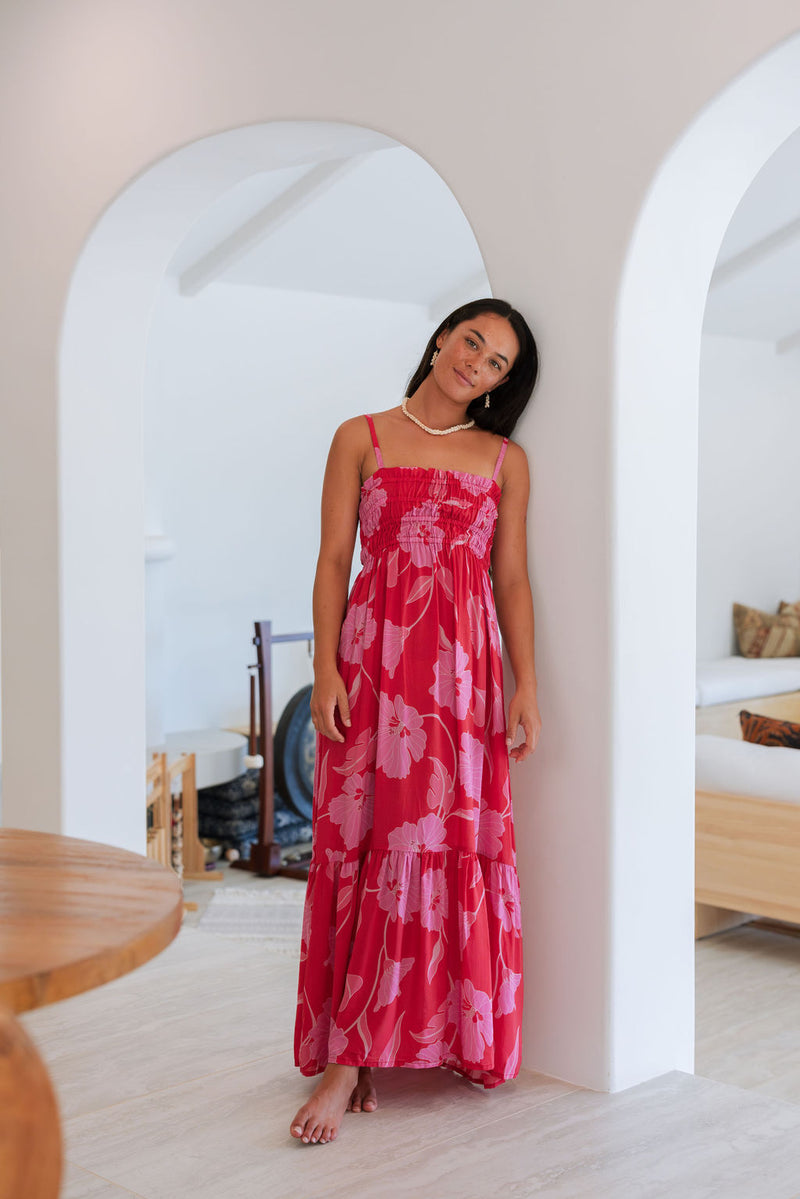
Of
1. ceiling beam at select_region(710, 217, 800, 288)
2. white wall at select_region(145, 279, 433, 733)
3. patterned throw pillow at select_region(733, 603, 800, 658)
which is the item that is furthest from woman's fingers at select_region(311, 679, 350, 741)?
patterned throw pillow at select_region(733, 603, 800, 658)

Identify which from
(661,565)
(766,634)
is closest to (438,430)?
(661,565)

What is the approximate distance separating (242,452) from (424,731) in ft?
12.2

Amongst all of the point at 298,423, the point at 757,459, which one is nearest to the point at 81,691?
the point at 298,423

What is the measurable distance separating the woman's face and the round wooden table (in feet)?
3.81

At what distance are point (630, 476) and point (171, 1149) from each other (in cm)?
134

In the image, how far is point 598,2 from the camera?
2.14m

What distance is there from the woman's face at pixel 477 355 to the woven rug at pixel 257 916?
6.94 ft

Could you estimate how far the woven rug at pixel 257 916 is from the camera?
404 centimetres

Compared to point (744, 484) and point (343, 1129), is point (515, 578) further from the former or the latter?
point (744, 484)

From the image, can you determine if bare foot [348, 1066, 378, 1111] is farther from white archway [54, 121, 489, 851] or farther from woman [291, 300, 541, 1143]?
white archway [54, 121, 489, 851]

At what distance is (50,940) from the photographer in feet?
3.19

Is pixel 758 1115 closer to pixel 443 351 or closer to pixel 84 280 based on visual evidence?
pixel 443 351

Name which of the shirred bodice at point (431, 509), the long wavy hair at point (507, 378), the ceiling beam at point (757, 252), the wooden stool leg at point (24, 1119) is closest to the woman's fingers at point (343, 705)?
the shirred bodice at point (431, 509)

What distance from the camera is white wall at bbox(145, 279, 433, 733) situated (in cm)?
543
